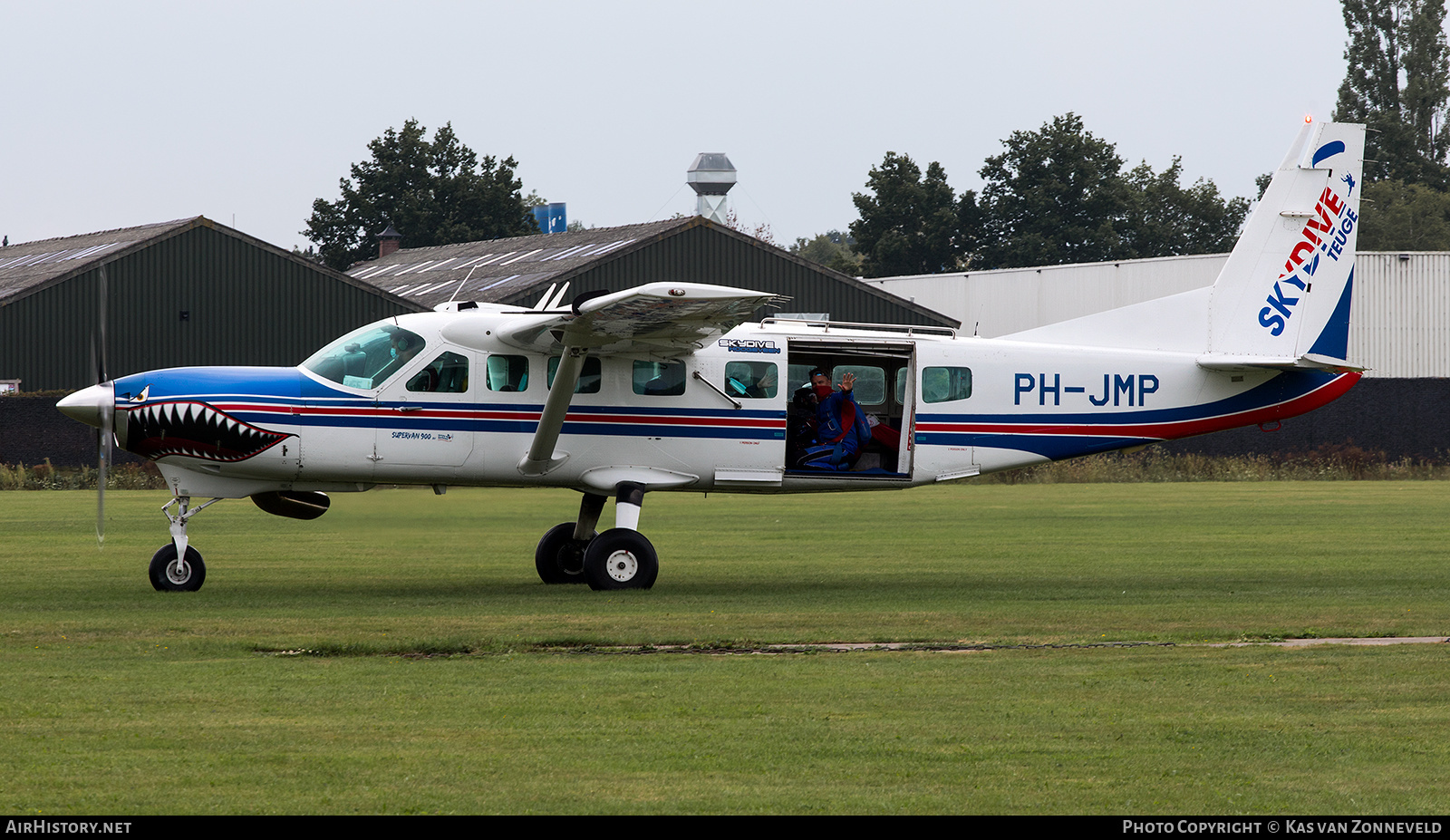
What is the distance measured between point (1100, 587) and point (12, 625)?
10386mm

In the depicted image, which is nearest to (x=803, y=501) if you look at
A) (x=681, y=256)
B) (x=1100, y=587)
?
(x=681, y=256)

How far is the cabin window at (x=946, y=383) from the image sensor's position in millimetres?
17750

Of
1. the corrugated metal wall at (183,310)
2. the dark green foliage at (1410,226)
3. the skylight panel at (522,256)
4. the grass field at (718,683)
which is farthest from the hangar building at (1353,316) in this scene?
the dark green foliage at (1410,226)

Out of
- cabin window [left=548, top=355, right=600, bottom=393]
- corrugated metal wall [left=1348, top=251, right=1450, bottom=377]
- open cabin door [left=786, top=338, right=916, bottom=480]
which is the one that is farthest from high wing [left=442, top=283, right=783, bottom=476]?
corrugated metal wall [left=1348, top=251, right=1450, bottom=377]

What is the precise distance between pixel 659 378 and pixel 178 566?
5.25 metres

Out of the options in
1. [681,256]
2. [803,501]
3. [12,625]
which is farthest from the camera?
[681,256]

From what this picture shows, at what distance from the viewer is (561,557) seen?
1795 cm

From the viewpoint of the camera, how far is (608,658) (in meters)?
11.6

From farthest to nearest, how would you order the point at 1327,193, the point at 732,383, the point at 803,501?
the point at 803,501
the point at 1327,193
the point at 732,383

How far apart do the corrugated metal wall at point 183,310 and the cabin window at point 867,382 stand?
29238mm

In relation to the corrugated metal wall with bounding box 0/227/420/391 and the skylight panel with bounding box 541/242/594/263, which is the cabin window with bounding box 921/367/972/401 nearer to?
the corrugated metal wall with bounding box 0/227/420/391

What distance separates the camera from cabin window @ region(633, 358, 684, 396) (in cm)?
1714

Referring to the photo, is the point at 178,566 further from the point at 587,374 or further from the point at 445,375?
the point at 587,374

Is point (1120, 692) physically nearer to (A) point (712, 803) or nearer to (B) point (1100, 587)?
(A) point (712, 803)
